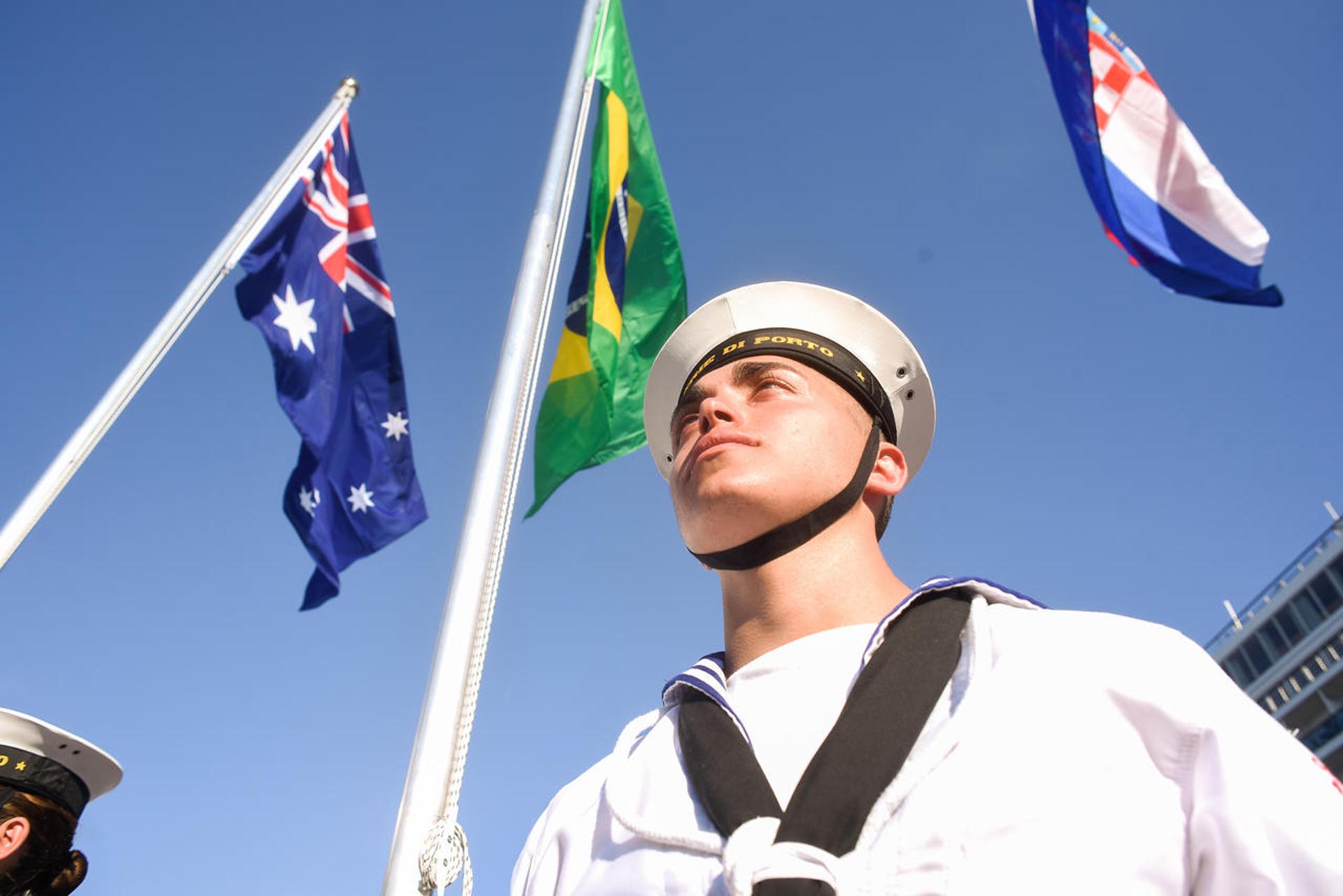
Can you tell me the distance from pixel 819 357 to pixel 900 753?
4.29 ft

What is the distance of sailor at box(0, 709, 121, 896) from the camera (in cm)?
329

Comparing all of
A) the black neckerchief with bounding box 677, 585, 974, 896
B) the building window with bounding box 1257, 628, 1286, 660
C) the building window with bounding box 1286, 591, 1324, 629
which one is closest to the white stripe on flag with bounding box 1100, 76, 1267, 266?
the black neckerchief with bounding box 677, 585, 974, 896

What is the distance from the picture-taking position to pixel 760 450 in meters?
2.12

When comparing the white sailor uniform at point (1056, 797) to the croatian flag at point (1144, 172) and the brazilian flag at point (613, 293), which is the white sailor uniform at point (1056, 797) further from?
the croatian flag at point (1144, 172)

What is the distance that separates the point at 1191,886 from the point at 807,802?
523 mm

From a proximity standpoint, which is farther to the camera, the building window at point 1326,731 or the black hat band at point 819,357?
the building window at point 1326,731

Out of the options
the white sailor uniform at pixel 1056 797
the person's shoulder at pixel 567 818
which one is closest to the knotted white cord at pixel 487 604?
the person's shoulder at pixel 567 818

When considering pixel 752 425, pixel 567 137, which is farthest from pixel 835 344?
pixel 567 137

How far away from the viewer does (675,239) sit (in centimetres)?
646

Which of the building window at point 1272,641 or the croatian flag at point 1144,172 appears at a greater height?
the croatian flag at point 1144,172

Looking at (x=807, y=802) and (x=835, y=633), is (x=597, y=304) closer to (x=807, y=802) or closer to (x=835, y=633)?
(x=835, y=633)

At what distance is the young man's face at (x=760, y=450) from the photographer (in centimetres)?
207

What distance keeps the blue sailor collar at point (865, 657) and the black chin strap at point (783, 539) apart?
0.88ft

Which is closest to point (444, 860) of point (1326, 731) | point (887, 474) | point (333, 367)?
point (887, 474)
